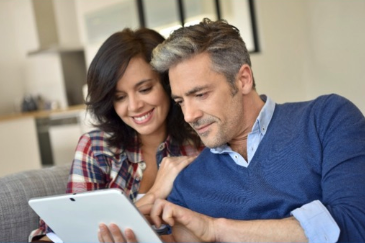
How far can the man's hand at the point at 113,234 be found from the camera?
133cm

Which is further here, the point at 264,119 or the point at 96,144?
the point at 96,144

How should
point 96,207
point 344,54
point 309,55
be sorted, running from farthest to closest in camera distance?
point 309,55 → point 344,54 → point 96,207

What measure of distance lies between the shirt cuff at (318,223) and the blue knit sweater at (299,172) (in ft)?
0.09

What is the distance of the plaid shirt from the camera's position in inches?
75.4

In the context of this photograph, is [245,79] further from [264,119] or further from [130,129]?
[130,129]

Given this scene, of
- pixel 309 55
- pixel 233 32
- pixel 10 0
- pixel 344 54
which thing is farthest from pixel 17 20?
pixel 233 32

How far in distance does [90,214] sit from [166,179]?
496 millimetres

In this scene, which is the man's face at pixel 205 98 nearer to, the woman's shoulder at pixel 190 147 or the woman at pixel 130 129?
the woman at pixel 130 129

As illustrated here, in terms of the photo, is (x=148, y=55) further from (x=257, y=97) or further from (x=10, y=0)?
(x=10, y=0)

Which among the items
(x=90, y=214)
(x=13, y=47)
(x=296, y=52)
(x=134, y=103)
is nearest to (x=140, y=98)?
(x=134, y=103)

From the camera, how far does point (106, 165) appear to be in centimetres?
198

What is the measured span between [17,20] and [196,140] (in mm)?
5816

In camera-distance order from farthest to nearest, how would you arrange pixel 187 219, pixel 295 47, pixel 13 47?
pixel 13 47 → pixel 295 47 → pixel 187 219

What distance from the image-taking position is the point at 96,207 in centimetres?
129
